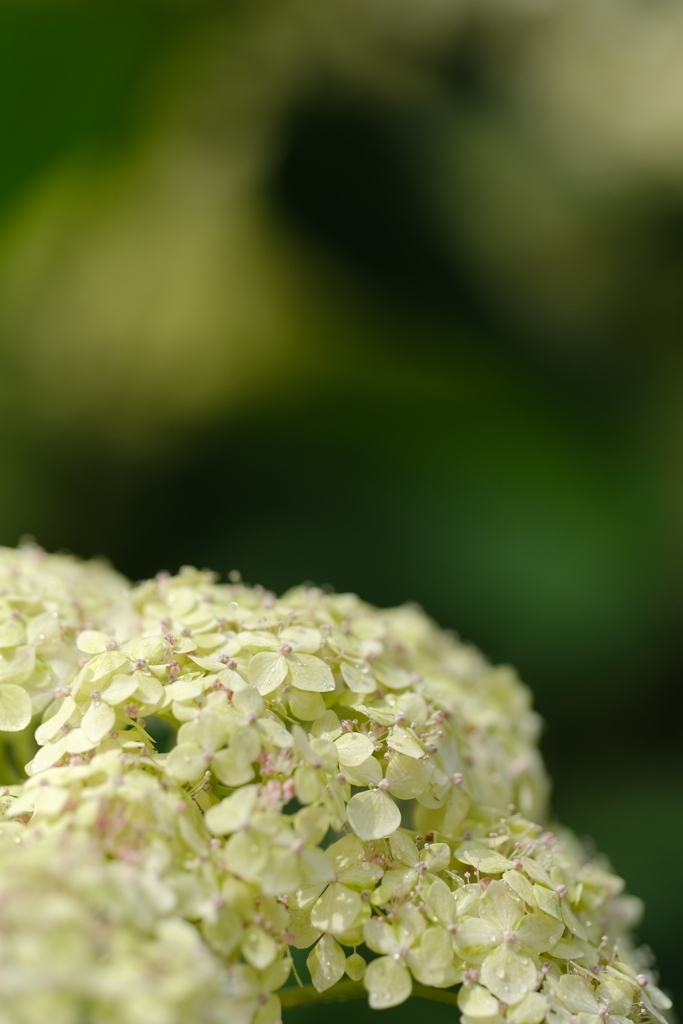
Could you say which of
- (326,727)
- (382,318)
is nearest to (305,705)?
(326,727)

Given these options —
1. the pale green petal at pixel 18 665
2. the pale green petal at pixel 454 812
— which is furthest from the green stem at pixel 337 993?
the pale green petal at pixel 18 665

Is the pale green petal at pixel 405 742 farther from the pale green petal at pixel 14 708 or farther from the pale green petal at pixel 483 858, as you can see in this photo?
the pale green petal at pixel 14 708

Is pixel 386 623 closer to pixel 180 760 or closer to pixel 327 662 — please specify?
pixel 327 662

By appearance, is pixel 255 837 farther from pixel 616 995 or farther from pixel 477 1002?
pixel 616 995

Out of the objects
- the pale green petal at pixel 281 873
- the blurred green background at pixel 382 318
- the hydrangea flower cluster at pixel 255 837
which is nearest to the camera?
the hydrangea flower cluster at pixel 255 837

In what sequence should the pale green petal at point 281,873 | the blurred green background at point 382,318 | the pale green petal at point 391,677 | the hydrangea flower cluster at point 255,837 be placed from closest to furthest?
the hydrangea flower cluster at point 255,837 → the pale green petal at point 281,873 → the pale green petal at point 391,677 → the blurred green background at point 382,318

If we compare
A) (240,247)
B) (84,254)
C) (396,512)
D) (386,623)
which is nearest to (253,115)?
(240,247)

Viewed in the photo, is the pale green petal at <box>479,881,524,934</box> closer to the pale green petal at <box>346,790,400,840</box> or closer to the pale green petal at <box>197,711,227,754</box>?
the pale green petal at <box>346,790,400,840</box>
